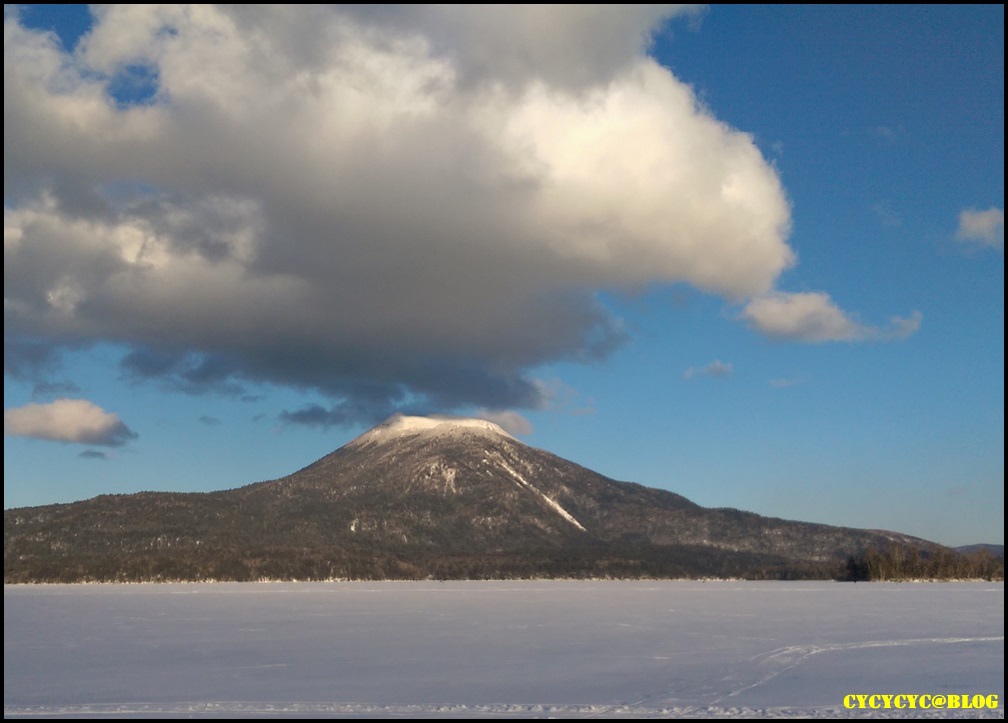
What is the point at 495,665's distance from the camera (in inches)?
1785

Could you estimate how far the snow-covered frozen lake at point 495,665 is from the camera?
3434 cm

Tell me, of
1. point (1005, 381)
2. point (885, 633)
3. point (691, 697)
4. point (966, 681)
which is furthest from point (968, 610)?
point (691, 697)

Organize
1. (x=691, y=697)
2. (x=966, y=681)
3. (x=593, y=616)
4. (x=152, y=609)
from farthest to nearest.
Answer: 1. (x=152, y=609)
2. (x=593, y=616)
3. (x=966, y=681)
4. (x=691, y=697)

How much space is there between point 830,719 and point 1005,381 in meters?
25.6

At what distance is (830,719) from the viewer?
30969mm

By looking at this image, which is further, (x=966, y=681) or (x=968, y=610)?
(x=968, y=610)

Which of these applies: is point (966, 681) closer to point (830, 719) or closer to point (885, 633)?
point (830, 719)

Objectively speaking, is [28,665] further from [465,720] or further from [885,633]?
[885,633]

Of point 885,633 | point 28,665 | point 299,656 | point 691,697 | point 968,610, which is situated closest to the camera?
point 691,697

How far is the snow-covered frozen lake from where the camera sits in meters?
34.3

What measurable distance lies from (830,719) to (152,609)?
90.1 meters

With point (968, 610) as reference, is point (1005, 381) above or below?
above

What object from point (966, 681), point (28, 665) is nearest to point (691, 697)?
point (966, 681)

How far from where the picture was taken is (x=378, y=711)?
3284 centimetres
